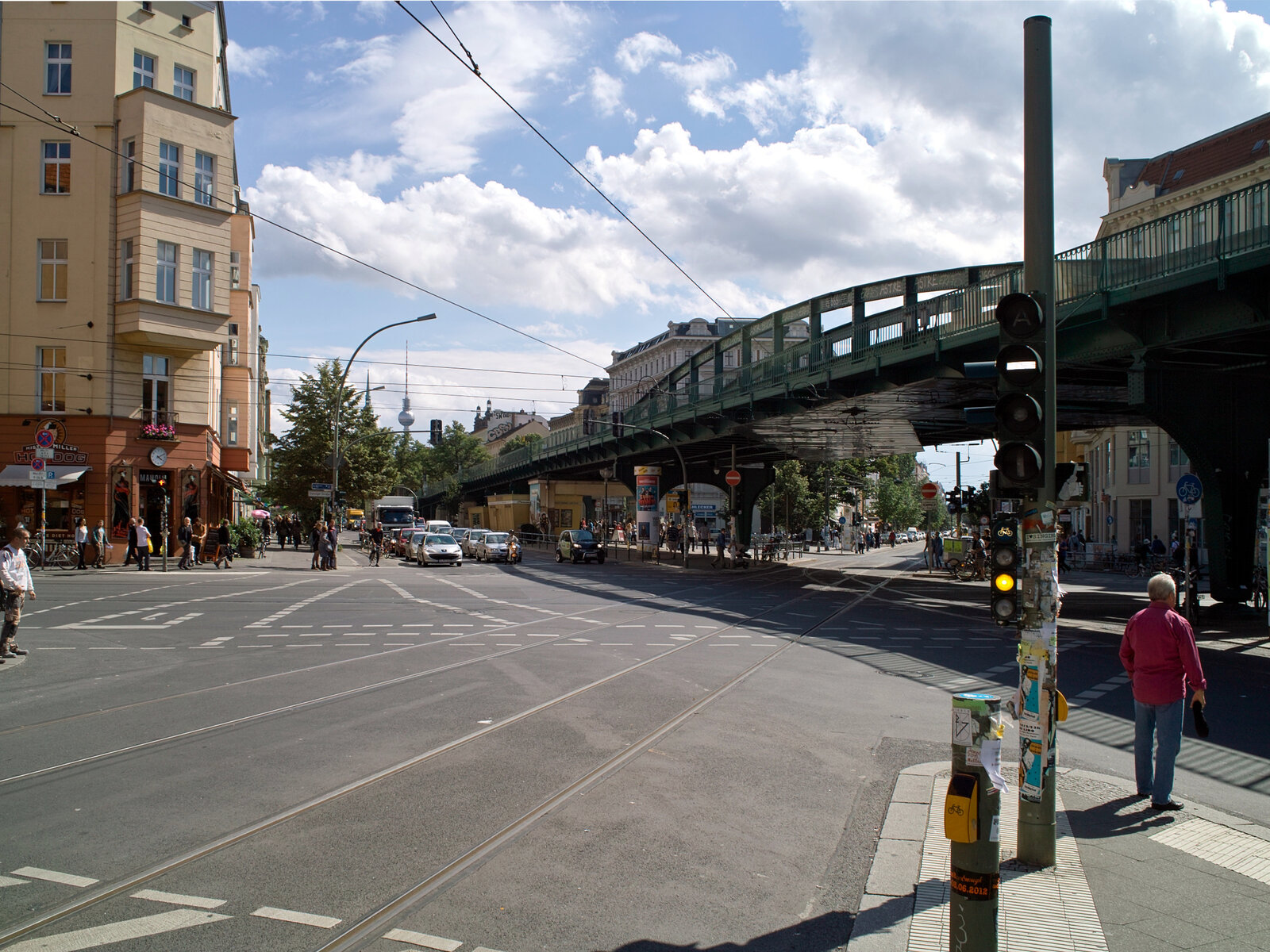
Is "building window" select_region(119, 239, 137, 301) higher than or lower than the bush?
higher

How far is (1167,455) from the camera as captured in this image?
152 ft

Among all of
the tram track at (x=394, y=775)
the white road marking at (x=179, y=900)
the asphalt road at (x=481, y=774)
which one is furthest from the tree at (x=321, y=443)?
the white road marking at (x=179, y=900)

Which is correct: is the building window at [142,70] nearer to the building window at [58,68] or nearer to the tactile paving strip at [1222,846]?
the building window at [58,68]

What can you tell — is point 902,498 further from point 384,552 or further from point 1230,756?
point 1230,756

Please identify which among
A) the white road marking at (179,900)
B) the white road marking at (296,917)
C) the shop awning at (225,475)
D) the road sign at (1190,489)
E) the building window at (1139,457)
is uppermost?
the building window at (1139,457)

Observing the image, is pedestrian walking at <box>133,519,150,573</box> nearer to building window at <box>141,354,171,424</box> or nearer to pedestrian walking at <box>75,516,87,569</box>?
pedestrian walking at <box>75,516,87,569</box>

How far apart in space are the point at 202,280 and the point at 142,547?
32.1 ft

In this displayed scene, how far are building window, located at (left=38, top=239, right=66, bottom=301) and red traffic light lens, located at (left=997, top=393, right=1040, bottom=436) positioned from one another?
35307mm

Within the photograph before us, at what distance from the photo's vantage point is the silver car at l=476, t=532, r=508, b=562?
4556 cm

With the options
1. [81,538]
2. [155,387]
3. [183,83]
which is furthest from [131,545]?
[183,83]

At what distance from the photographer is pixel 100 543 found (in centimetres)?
3150

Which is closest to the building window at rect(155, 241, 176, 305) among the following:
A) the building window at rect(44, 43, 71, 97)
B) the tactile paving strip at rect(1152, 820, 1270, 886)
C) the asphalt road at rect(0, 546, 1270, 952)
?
the building window at rect(44, 43, 71, 97)

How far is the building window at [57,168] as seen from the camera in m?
33.2

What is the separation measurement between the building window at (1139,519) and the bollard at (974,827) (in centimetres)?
5188
